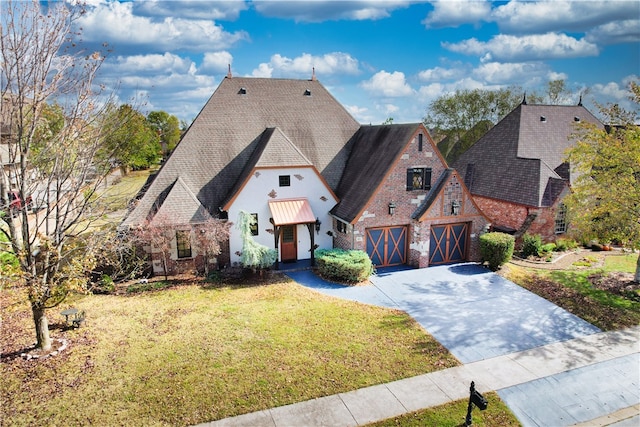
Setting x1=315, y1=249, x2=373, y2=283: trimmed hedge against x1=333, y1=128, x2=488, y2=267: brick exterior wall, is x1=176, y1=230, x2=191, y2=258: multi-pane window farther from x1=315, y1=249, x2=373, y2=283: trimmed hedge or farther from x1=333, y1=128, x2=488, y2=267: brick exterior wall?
x1=333, y1=128, x2=488, y2=267: brick exterior wall

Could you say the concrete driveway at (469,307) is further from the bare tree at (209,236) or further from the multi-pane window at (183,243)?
the multi-pane window at (183,243)

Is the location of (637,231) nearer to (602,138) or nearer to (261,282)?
(602,138)

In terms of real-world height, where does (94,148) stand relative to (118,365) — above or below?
above

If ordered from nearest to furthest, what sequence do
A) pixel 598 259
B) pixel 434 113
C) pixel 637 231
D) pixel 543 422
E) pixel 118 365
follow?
1. pixel 543 422
2. pixel 118 365
3. pixel 637 231
4. pixel 598 259
5. pixel 434 113

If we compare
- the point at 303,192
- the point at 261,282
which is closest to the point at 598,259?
the point at 303,192

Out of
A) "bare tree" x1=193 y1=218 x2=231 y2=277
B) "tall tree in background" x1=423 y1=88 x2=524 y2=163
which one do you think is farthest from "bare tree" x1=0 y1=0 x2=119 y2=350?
"tall tree in background" x1=423 y1=88 x2=524 y2=163

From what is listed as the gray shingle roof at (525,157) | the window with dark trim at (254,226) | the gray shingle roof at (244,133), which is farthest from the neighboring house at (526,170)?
the window with dark trim at (254,226)
